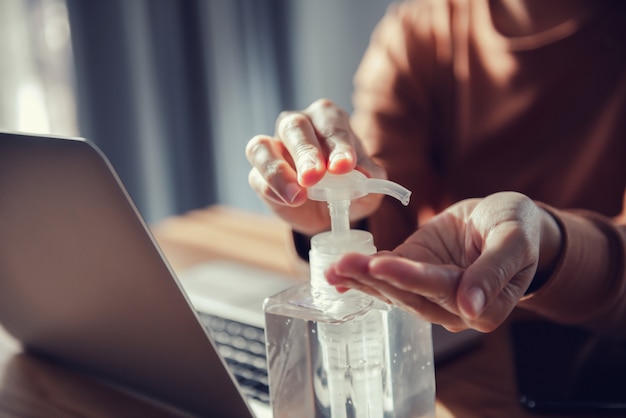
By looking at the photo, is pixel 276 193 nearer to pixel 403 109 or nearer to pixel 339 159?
pixel 339 159

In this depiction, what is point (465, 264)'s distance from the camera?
0.52 meters

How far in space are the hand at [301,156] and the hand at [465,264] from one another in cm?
8

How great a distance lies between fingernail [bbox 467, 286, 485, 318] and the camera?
39 centimetres

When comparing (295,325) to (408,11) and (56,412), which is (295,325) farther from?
(408,11)

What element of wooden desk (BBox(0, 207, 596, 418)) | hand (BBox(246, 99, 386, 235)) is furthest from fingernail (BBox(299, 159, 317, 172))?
wooden desk (BBox(0, 207, 596, 418))

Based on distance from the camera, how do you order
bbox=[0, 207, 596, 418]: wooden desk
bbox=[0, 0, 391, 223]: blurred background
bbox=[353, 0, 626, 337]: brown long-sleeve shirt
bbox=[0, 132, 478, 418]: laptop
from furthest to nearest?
bbox=[0, 0, 391, 223]: blurred background
bbox=[353, 0, 626, 337]: brown long-sleeve shirt
bbox=[0, 207, 596, 418]: wooden desk
bbox=[0, 132, 478, 418]: laptop

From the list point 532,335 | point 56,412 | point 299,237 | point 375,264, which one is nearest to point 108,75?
point 299,237

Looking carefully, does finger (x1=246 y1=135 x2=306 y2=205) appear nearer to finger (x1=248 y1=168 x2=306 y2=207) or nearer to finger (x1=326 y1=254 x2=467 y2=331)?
finger (x1=248 y1=168 x2=306 y2=207)

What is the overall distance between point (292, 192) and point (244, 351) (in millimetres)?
223

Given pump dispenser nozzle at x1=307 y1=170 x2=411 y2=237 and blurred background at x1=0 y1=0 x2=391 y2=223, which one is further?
blurred background at x1=0 y1=0 x2=391 y2=223

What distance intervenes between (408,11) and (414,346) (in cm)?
67

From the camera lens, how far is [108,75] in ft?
6.21

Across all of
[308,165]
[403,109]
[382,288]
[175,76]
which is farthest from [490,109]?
[175,76]

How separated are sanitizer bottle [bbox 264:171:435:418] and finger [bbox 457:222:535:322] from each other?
0.23ft
